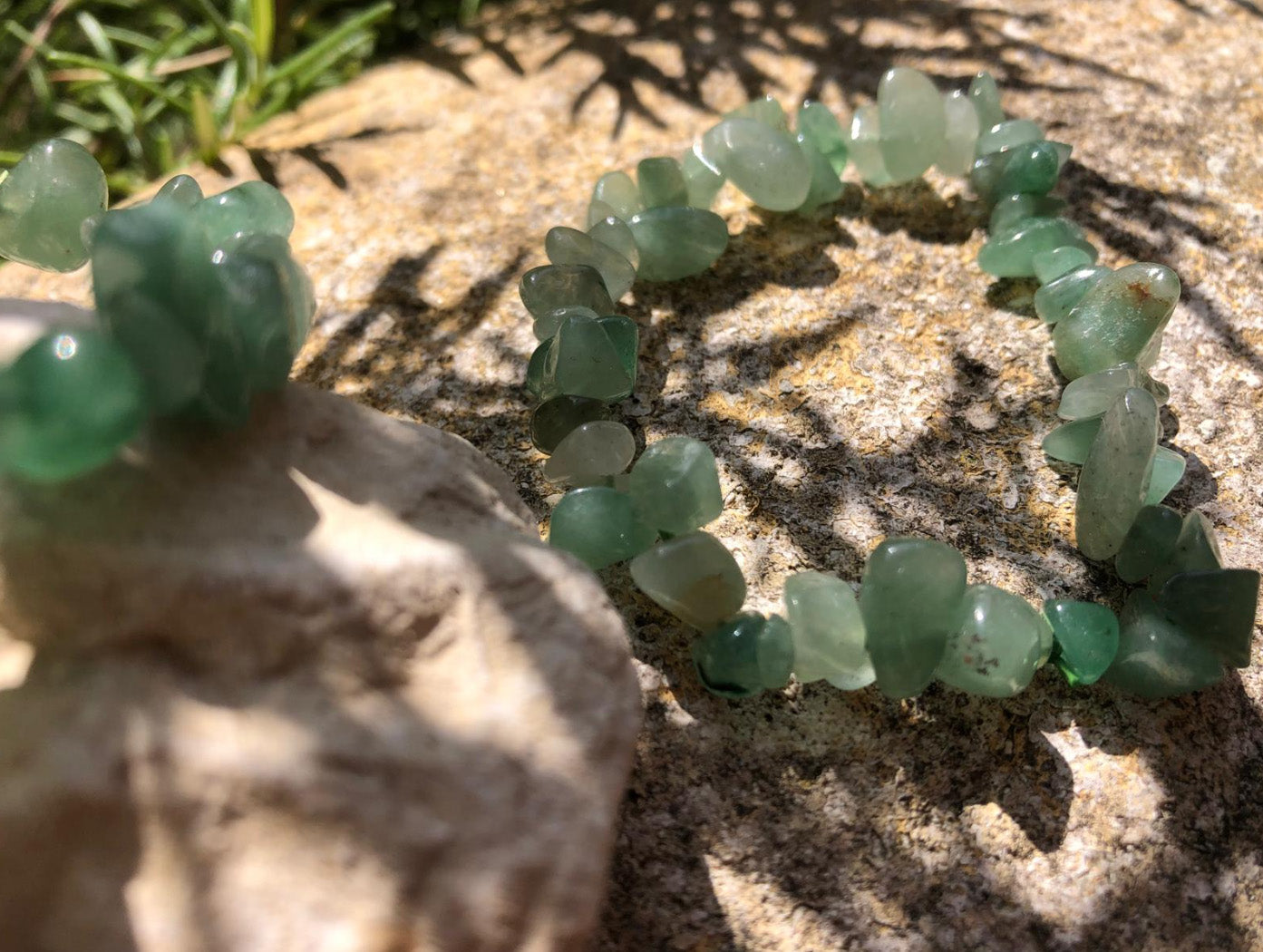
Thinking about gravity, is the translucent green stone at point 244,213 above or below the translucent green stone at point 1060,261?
above

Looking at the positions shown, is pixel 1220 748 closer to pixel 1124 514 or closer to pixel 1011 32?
pixel 1124 514

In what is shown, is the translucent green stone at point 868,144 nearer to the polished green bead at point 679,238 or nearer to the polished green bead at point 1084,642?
the polished green bead at point 679,238

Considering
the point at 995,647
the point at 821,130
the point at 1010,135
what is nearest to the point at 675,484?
the point at 995,647

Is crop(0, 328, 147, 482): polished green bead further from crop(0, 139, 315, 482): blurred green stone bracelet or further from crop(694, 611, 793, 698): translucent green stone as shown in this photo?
crop(694, 611, 793, 698): translucent green stone

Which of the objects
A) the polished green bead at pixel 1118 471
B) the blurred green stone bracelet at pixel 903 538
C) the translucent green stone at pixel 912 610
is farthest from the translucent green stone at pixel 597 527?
the polished green bead at pixel 1118 471

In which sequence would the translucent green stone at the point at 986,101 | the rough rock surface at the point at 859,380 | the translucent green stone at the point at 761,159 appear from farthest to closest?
the translucent green stone at the point at 986,101
the translucent green stone at the point at 761,159
the rough rock surface at the point at 859,380

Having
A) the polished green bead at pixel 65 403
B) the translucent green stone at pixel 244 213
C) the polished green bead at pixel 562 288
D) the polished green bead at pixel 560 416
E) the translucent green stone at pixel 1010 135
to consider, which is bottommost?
the polished green bead at pixel 560 416

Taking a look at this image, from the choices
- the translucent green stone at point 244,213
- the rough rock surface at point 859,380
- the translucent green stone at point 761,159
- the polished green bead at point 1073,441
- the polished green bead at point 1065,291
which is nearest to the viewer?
the rough rock surface at point 859,380
